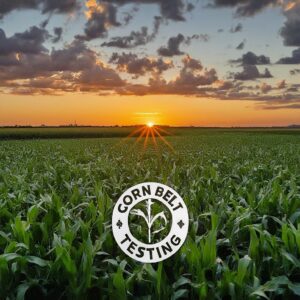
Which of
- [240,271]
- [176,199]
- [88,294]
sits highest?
[176,199]

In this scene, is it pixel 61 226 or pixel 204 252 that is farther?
pixel 61 226

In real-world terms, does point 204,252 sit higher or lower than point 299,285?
higher

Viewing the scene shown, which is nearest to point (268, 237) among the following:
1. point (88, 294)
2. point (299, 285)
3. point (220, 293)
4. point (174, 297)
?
point (299, 285)

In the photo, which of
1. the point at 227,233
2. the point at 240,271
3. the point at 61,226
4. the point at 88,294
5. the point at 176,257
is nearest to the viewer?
the point at 240,271

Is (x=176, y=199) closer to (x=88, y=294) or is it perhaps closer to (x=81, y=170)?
(x=88, y=294)

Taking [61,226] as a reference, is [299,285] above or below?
below

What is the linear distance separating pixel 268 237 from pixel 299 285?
24.9 inches

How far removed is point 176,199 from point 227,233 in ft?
3.93

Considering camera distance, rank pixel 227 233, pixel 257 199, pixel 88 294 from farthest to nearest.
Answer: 1. pixel 257 199
2. pixel 227 233
3. pixel 88 294

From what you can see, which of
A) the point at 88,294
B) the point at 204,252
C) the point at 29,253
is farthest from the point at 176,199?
the point at 29,253

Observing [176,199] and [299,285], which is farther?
[176,199]

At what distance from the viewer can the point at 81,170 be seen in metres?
10.1

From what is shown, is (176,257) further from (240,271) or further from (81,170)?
(81,170)

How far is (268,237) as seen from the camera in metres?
4.02
